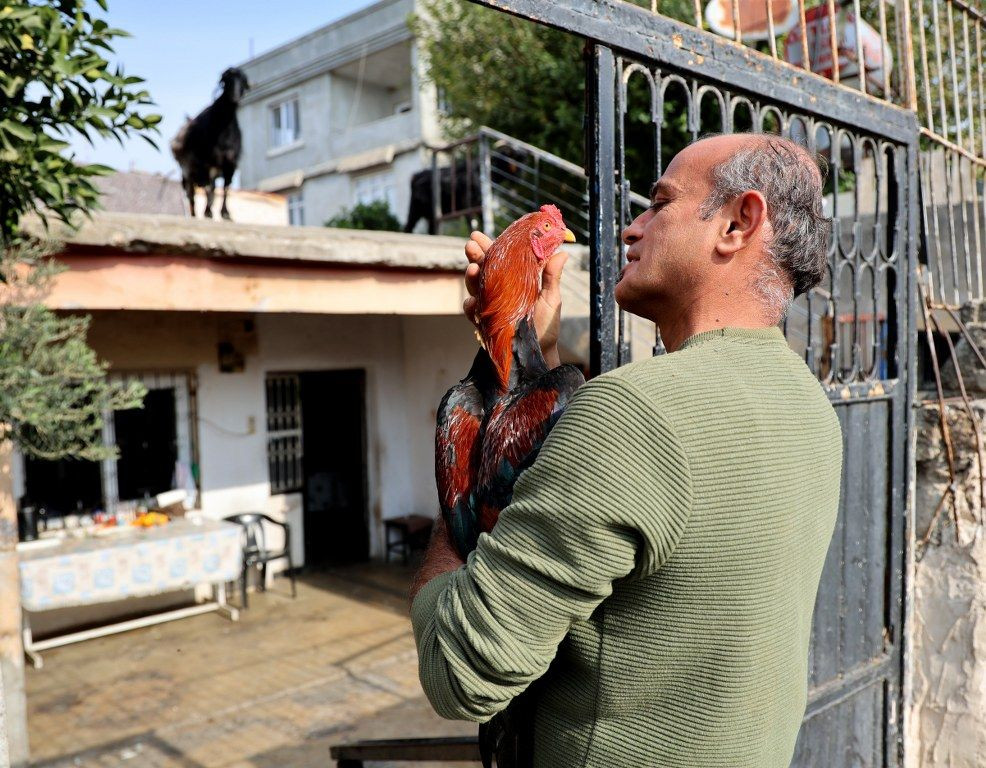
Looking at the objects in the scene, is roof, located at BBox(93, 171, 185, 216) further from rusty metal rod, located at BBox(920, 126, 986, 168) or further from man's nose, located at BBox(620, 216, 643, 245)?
man's nose, located at BBox(620, 216, 643, 245)

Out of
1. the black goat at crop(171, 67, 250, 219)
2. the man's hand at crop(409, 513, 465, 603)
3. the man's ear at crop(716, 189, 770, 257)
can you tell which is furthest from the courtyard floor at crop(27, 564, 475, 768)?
the man's ear at crop(716, 189, 770, 257)

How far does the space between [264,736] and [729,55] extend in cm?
522

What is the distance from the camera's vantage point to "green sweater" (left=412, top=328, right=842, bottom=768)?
1.12m

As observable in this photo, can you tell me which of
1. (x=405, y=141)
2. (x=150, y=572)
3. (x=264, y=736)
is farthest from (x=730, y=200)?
(x=405, y=141)

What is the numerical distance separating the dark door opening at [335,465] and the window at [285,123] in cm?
1079

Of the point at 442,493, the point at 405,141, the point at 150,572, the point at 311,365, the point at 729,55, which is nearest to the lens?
the point at 442,493

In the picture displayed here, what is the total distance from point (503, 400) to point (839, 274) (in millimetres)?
1764

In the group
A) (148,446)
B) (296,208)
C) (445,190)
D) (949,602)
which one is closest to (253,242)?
(148,446)

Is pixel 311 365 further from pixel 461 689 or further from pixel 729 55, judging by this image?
pixel 461 689

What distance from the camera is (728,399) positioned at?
1.19 m

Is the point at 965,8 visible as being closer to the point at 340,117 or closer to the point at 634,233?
the point at 634,233

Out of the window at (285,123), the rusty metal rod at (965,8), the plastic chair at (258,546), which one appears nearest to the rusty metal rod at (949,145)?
the rusty metal rod at (965,8)

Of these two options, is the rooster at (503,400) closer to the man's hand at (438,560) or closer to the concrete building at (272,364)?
the man's hand at (438,560)

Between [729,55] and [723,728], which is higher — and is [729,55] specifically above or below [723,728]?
above
